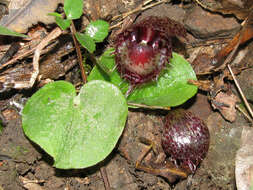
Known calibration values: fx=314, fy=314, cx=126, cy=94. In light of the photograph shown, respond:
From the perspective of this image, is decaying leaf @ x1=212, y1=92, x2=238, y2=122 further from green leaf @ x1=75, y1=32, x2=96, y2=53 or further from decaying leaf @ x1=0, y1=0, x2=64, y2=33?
decaying leaf @ x1=0, y1=0, x2=64, y2=33

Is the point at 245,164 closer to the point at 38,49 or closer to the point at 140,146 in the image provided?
the point at 140,146

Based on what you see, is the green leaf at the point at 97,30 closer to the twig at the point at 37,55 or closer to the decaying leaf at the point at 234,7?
the twig at the point at 37,55

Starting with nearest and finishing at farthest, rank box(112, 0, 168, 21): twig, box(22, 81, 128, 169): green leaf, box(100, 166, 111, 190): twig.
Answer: box(22, 81, 128, 169): green leaf → box(100, 166, 111, 190): twig → box(112, 0, 168, 21): twig

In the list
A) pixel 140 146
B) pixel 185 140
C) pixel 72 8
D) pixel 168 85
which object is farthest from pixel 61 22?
pixel 185 140

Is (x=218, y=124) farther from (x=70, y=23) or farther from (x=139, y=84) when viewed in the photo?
(x=70, y=23)

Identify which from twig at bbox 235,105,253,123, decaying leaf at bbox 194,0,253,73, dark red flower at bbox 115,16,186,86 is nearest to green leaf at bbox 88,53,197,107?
dark red flower at bbox 115,16,186,86

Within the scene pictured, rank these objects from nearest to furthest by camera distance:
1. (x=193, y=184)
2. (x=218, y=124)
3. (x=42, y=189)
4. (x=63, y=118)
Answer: (x=63, y=118) < (x=42, y=189) < (x=193, y=184) < (x=218, y=124)

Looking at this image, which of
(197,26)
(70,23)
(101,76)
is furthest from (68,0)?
(197,26)
